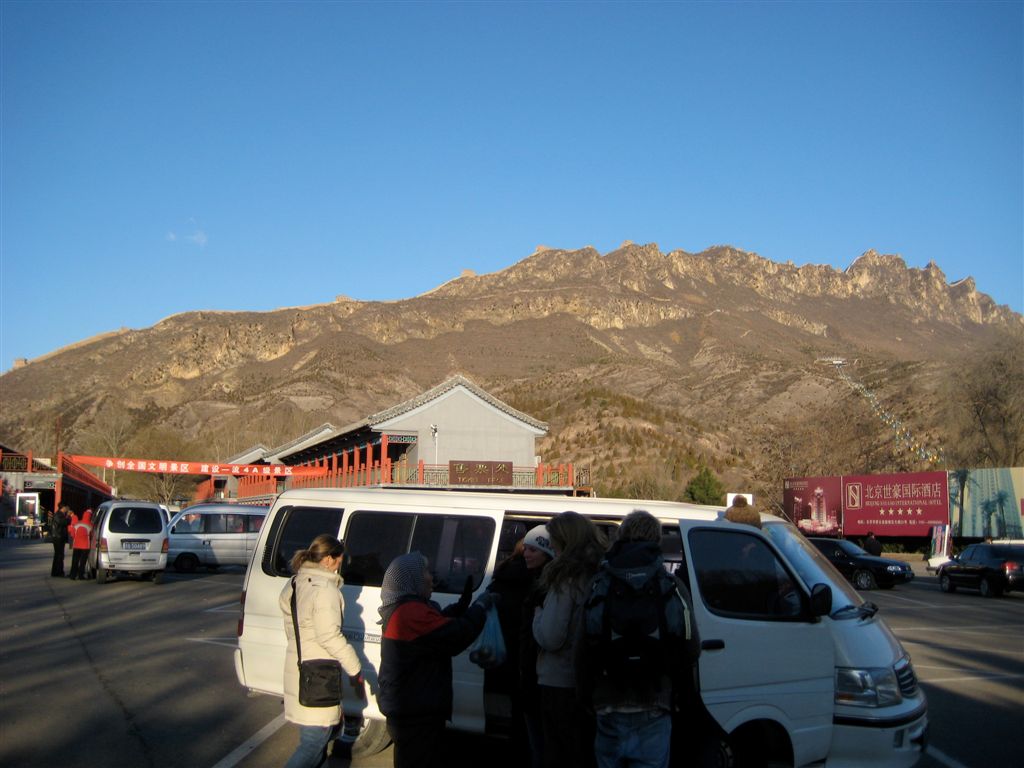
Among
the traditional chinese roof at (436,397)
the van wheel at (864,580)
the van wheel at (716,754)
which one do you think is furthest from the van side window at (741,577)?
the traditional chinese roof at (436,397)

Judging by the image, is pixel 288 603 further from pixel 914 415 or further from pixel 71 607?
pixel 914 415

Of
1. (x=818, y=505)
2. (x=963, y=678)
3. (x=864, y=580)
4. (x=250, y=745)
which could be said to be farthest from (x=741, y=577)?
(x=818, y=505)

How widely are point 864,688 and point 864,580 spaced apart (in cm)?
2029

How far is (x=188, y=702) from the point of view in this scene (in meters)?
8.87

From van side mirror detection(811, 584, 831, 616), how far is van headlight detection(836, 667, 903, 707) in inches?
20.8

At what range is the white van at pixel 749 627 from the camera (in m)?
5.79

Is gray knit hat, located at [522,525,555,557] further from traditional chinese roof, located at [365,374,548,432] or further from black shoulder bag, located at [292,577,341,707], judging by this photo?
traditional chinese roof, located at [365,374,548,432]

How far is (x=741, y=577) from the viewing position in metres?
6.06

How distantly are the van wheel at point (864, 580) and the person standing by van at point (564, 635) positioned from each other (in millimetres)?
21858

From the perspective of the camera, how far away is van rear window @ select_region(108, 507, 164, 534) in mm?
20984

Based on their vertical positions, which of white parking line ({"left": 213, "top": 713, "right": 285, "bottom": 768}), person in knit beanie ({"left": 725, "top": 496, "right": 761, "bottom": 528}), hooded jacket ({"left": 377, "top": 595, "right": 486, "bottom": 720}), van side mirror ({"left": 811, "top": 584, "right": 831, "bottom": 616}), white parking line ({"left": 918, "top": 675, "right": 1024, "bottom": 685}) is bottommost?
white parking line ({"left": 918, "top": 675, "right": 1024, "bottom": 685})

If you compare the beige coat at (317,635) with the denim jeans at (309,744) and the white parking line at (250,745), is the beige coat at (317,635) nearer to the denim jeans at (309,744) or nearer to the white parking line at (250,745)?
the denim jeans at (309,744)

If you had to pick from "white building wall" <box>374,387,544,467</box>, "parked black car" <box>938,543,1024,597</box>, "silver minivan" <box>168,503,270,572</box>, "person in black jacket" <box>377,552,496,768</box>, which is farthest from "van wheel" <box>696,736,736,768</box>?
"white building wall" <box>374,387,544,467</box>

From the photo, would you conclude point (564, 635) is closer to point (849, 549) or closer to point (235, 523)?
point (235, 523)
